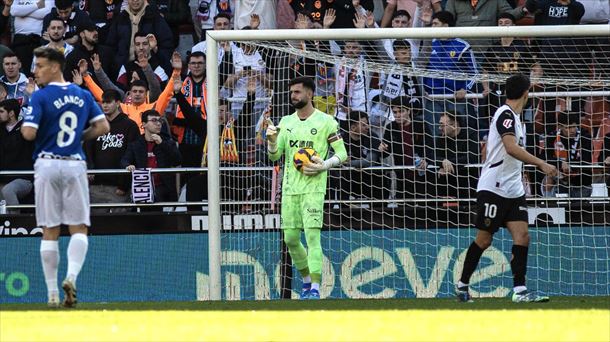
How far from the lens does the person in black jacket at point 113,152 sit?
56.3 ft

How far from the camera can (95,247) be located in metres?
16.9

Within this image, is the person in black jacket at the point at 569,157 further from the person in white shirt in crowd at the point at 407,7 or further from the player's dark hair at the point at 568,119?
the person in white shirt in crowd at the point at 407,7

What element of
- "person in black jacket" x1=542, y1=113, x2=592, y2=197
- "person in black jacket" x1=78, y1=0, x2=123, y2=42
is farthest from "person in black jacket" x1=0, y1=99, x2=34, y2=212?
"person in black jacket" x1=542, y1=113, x2=592, y2=197

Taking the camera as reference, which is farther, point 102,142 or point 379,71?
point 102,142

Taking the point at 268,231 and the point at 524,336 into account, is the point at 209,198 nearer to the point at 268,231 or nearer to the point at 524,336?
the point at 268,231

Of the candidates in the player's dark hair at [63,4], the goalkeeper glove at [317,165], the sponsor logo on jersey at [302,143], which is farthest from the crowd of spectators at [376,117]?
the player's dark hair at [63,4]

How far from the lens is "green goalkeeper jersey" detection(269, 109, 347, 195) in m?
14.3

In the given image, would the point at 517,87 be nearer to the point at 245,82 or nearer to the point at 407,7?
the point at 245,82

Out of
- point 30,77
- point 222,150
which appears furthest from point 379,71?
point 30,77

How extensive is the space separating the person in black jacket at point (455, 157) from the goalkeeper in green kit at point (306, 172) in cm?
228

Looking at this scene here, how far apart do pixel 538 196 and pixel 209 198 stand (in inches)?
159

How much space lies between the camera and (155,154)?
17.1 m

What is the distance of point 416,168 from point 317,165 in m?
2.35

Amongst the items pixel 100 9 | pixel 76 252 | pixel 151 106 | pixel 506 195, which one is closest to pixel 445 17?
pixel 151 106
